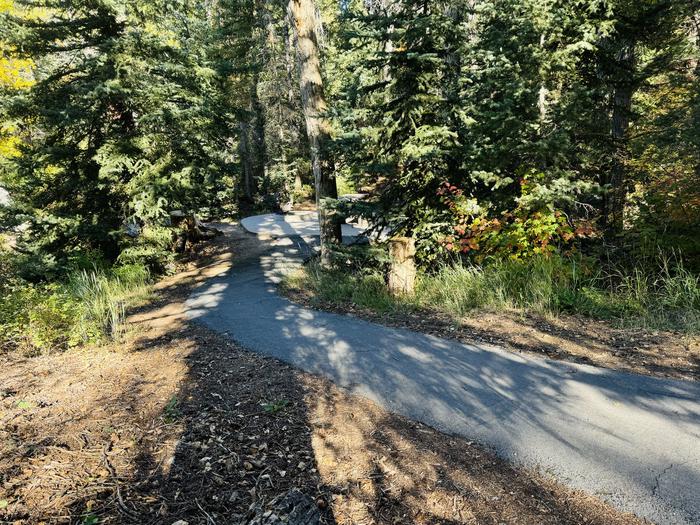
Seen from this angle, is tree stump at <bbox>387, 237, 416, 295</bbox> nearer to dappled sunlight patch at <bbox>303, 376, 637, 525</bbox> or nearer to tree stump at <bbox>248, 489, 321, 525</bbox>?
dappled sunlight patch at <bbox>303, 376, 637, 525</bbox>

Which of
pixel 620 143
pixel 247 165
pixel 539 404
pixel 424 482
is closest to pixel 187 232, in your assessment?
pixel 247 165

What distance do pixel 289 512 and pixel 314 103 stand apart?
355 inches

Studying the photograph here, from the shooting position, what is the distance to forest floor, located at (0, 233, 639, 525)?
2.44 metres

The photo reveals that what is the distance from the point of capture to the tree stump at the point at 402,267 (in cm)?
741

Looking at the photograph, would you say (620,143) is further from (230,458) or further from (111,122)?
(111,122)

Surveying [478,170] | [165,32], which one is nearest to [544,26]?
[478,170]

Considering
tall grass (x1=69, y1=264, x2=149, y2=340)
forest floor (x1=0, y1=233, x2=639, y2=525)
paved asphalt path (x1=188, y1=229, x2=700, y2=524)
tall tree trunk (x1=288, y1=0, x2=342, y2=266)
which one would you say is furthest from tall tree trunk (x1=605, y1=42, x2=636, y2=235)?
→ tall grass (x1=69, y1=264, x2=149, y2=340)

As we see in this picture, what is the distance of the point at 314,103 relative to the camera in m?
9.58

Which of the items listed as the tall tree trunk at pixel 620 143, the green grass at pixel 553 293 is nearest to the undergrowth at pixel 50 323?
the green grass at pixel 553 293

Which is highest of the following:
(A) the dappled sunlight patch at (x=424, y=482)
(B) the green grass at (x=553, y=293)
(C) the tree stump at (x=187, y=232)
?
(C) the tree stump at (x=187, y=232)

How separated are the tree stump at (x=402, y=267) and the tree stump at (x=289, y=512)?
17.7 feet

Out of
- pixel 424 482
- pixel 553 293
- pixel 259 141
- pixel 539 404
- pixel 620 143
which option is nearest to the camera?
pixel 424 482

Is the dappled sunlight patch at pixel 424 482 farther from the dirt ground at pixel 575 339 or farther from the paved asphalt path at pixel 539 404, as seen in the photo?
the dirt ground at pixel 575 339

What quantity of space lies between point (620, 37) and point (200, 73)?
10363 mm
